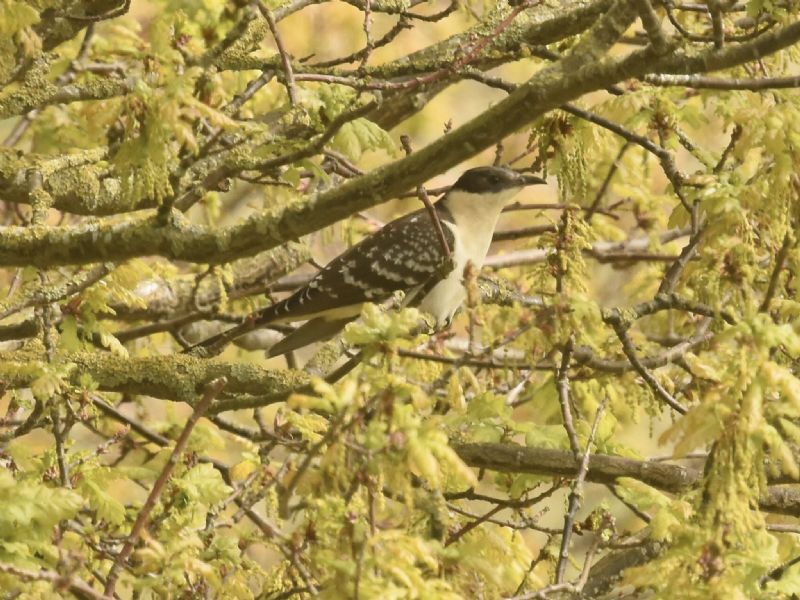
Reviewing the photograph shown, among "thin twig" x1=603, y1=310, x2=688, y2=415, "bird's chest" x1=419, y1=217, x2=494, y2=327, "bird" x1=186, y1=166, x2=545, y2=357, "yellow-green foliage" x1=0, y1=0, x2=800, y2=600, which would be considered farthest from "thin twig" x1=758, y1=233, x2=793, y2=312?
"bird" x1=186, y1=166, x2=545, y2=357

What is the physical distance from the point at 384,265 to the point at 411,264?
0.47ft

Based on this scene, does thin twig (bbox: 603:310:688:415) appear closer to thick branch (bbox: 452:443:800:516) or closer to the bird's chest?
thick branch (bbox: 452:443:800:516)

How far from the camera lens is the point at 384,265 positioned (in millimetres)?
7031

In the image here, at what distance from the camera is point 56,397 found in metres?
3.94

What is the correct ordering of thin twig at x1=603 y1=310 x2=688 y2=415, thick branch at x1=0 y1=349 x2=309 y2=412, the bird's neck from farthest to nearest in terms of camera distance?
the bird's neck < thick branch at x1=0 y1=349 x2=309 y2=412 < thin twig at x1=603 y1=310 x2=688 y2=415

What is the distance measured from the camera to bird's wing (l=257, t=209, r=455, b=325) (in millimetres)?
6828

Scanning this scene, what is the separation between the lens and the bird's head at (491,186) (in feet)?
23.5

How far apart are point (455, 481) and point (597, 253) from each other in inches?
120

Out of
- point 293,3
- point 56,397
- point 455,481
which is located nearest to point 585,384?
point 455,481

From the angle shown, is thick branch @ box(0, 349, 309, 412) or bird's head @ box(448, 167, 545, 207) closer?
thick branch @ box(0, 349, 309, 412)

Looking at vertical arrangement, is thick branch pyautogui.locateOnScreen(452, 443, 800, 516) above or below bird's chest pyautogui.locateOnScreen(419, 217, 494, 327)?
below

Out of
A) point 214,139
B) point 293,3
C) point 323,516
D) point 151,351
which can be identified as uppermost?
point 293,3

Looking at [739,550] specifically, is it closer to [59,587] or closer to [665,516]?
[665,516]

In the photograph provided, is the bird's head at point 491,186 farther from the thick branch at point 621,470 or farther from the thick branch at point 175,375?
the thick branch at point 621,470
